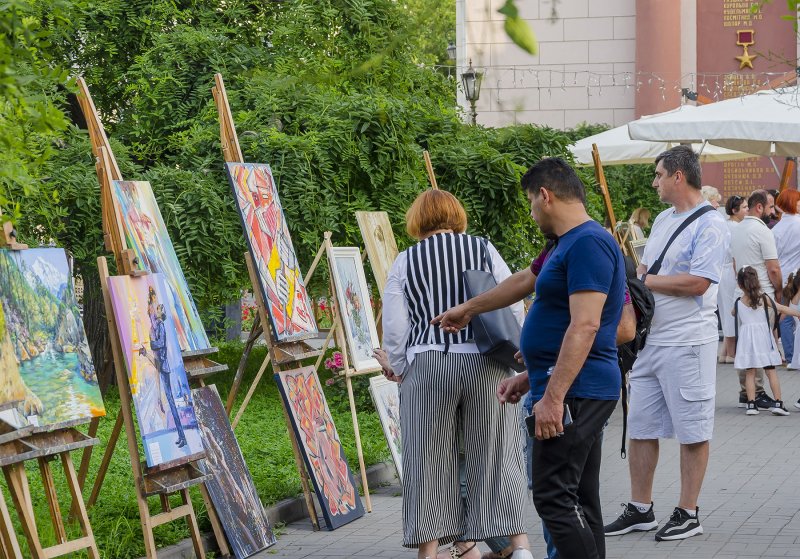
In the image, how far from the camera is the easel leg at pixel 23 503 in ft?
16.3

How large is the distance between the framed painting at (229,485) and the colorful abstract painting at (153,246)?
355 mm

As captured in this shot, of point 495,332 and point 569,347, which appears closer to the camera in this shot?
point 569,347

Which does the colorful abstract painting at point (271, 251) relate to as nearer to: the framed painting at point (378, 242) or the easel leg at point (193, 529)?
the framed painting at point (378, 242)

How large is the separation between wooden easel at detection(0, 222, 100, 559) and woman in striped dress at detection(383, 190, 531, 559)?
1.48 meters

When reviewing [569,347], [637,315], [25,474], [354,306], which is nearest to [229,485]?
[25,474]

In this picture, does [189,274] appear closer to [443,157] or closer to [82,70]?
[443,157]

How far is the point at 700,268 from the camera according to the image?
6559mm

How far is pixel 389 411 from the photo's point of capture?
8.36 meters

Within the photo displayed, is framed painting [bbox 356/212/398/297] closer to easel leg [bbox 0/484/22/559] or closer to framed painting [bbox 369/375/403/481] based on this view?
framed painting [bbox 369/375/403/481]

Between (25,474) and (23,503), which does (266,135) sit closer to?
(25,474)

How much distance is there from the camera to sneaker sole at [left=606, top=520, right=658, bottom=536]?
6909 millimetres

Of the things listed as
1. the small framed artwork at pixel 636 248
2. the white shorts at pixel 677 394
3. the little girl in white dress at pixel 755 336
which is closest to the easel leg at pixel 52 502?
the white shorts at pixel 677 394

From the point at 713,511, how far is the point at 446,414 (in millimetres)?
2535

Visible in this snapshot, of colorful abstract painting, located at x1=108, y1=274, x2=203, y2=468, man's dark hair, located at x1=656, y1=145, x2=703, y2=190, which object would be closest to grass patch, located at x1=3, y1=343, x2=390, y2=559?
colorful abstract painting, located at x1=108, y1=274, x2=203, y2=468
